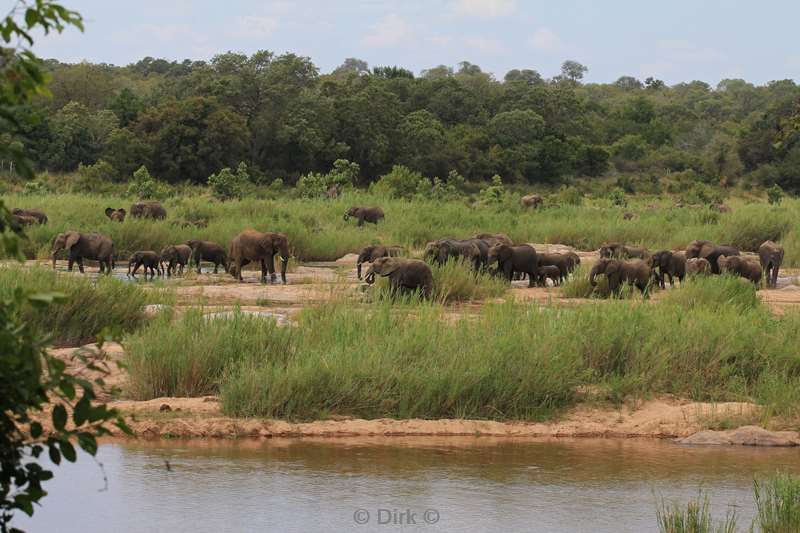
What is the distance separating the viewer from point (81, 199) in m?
30.1

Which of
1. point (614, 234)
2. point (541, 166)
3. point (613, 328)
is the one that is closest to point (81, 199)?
point (614, 234)

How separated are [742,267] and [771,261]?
1.92m

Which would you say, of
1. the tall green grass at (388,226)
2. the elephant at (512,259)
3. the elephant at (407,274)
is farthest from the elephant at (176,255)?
the elephant at (407,274)

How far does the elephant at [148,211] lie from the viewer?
27544mm

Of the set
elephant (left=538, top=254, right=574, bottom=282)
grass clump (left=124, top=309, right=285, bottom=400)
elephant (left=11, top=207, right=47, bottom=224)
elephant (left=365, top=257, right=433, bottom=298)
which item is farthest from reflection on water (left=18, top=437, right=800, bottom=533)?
elephant (left=11, top=207, right=47, bottom=224)

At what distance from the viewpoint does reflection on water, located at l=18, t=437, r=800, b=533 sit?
749 centimetres

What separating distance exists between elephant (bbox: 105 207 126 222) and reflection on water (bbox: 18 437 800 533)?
17.6m

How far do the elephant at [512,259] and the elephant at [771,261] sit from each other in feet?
14.0

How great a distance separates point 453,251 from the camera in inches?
769

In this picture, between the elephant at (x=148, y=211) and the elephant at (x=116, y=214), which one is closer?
the elephant at (x=116, y=214)

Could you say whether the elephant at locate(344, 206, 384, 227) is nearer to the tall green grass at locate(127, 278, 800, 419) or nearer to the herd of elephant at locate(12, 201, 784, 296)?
the herd of elephant at locate(12, 201, 784, 296)

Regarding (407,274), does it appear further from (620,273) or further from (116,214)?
(116,214)

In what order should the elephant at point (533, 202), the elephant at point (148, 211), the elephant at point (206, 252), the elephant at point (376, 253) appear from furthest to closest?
the elephant at point (533, 202) < the elephant at point (148, 211) < the elephant at point (206, 252) < the elephant at point (376, 253)

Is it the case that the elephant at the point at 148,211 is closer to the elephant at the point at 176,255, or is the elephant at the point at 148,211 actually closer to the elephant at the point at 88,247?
the elephant at the point at 176,255
